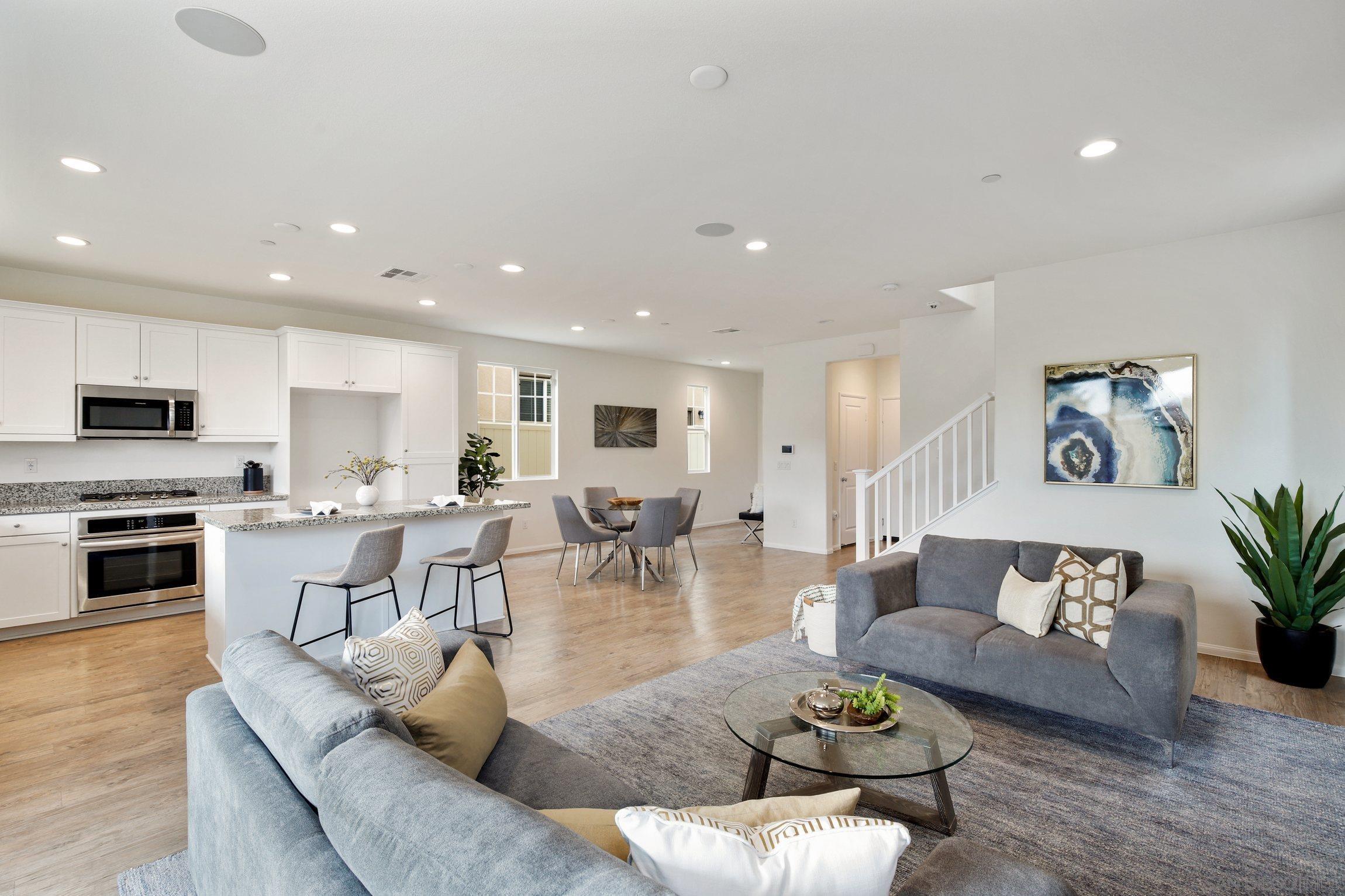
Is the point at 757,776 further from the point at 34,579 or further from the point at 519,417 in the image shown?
the point at 519,417

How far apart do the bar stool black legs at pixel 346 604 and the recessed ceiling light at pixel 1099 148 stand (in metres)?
4.18

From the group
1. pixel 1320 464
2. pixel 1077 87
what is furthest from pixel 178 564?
pixel 1320 464

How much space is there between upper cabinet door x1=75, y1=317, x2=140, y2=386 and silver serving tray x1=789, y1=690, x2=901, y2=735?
5.33 metres

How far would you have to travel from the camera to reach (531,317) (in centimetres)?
632

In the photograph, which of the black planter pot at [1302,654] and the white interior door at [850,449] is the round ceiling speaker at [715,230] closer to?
the black planter pot at [1302,654]

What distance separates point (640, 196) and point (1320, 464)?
4.10 metres

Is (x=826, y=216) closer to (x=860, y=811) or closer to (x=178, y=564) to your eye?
(x=860, y=811)

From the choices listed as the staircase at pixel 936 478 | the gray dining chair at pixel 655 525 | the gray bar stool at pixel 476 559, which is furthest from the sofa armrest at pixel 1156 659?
the gray dining chair at pixel 655 525

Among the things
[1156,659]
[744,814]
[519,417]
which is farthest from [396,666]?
[519,417]

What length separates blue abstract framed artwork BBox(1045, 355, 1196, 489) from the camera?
4.04 meters

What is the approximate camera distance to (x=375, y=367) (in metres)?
5.92

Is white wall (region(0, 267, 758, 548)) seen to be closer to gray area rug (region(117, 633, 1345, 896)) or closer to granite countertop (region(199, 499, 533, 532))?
granite countertop (region(199, 499, 533, 532))

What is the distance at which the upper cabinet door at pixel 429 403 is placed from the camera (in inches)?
242

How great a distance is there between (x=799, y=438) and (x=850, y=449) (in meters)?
0.80
